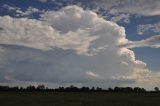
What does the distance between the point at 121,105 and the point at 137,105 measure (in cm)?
382

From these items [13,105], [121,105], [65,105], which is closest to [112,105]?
[121,105]

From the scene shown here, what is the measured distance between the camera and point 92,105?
216 ft

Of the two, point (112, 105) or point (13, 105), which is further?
point (112, 105)

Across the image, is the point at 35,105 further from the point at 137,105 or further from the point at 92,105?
the point at 137,105

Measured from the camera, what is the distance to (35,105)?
61.3 meters

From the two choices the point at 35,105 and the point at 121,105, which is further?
the point at 121,105

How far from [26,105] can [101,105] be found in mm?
14477

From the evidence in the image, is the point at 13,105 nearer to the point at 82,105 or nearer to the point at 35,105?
the point at 35,105

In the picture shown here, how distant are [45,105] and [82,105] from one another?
25.0 ft

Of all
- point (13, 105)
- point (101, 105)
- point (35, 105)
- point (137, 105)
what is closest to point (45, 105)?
point (35, 105)

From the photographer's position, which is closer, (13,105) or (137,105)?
(13,105)

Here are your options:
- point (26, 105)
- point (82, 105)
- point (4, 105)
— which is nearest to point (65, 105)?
point (82, 105)

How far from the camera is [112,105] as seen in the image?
2576 inches

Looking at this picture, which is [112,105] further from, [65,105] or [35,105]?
[35,105]
